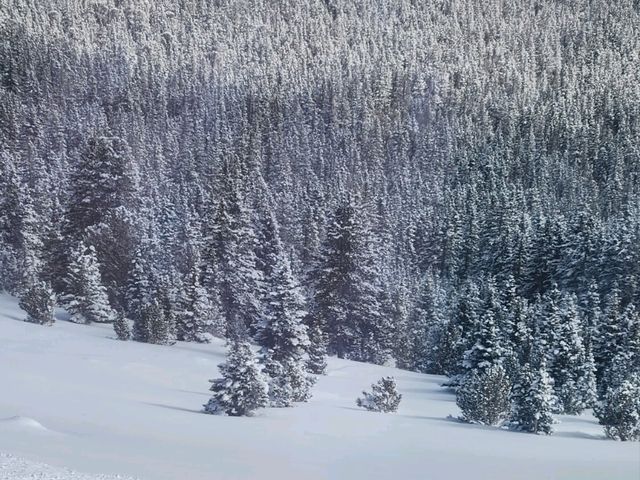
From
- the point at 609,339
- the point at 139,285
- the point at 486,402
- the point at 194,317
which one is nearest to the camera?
the point at 486,402

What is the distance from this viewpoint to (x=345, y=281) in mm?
45719


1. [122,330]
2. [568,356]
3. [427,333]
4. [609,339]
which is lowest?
[427,333]

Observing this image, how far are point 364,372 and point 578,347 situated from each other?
1010 cm

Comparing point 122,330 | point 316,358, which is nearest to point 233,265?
point 122,330

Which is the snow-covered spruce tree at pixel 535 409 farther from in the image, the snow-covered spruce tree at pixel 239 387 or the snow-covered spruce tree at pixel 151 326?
the snow-covered spruce tree at pixel 151 326

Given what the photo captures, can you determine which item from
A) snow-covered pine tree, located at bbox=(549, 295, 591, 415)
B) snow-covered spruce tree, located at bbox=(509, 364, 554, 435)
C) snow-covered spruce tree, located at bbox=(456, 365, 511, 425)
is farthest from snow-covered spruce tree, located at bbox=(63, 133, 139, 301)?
snow-covered spruce tree, located at bbox=(509, 364, 554, 435)

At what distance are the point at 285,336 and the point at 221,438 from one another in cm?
1120

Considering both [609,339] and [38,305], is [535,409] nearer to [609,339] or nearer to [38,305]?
[609,339]

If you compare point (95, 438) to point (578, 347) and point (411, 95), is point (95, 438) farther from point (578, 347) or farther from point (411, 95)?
point (411, 95)

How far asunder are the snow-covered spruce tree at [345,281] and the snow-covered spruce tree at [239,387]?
2543cm

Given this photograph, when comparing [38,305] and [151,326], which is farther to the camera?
[151,326]

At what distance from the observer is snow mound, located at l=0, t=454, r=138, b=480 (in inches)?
427

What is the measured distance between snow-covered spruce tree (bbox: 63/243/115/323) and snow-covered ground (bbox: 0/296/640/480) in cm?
993

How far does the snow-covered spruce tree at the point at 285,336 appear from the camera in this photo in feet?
75.6
